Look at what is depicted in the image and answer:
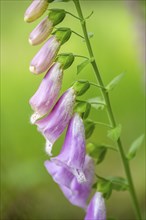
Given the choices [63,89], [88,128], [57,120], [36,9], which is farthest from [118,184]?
[63,89]

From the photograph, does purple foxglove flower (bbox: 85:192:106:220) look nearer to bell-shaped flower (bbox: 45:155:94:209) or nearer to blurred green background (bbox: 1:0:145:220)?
bell-shaped flower (bbox: 45:155:94:209)

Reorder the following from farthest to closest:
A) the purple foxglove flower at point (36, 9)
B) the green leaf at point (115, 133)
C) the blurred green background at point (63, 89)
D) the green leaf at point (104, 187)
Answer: the blurred green background at point (63, 89) → the green leaf at point (104, 187) → the green leaf at point (115, 133) → the purple foxglove flower at point (36, 9)

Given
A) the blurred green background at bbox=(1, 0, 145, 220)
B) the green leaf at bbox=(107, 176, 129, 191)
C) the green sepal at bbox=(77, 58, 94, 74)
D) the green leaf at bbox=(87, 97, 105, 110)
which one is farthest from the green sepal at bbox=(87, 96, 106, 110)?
the blurred green background at bbox=(1, 0, 145, 220)

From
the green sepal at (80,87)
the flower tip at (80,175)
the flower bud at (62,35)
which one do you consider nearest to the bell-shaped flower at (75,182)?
the flower tip at (80,175)

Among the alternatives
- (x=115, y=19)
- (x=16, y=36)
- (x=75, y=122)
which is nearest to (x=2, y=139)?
(x=75, y=122)

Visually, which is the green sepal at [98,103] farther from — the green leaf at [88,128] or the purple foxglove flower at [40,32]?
the purple foxglove flower at [40,32]
